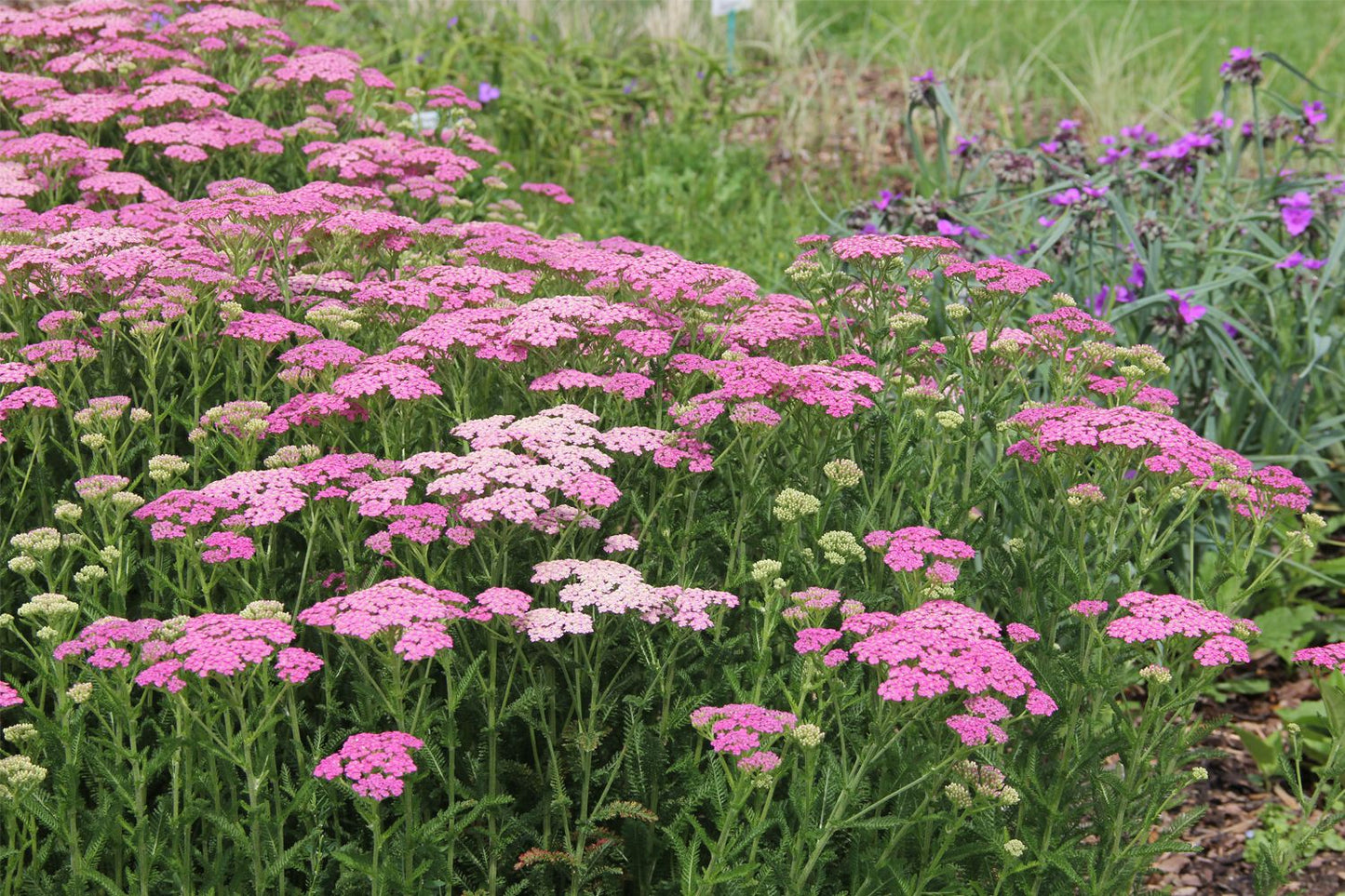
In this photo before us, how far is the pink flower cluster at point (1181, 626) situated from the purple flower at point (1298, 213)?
10.4 feet

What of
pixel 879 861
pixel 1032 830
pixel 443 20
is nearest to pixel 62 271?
pixel 879 861

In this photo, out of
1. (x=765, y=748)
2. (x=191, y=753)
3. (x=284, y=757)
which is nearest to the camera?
(x=765, y=748)

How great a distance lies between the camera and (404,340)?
299 centimetres

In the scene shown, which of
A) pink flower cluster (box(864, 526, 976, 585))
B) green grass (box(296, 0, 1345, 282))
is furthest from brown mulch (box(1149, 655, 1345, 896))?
green grass (box(296, 0, 1345, 282))

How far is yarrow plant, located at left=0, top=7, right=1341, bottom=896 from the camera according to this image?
7.83ft

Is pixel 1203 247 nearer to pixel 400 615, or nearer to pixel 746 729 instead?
pixel 746 729

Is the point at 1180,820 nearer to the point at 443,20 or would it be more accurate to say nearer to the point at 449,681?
the point at 449,681

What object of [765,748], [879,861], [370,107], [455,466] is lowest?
[879,861]

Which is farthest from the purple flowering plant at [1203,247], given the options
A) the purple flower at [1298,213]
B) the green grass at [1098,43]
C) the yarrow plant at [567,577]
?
the green grass at [1098,43]

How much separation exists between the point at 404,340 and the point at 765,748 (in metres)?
1.31

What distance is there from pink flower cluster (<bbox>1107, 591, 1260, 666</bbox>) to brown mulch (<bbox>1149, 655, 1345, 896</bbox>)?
944 millimetres

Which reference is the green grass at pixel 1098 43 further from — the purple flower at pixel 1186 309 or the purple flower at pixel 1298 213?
the purple flower at pixel 1186 309

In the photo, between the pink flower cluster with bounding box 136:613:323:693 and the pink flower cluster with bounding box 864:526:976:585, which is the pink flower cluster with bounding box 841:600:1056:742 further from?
the pink flower cluster with bounding box 136:613:323:693

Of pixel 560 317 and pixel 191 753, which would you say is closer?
pixel 191 753
